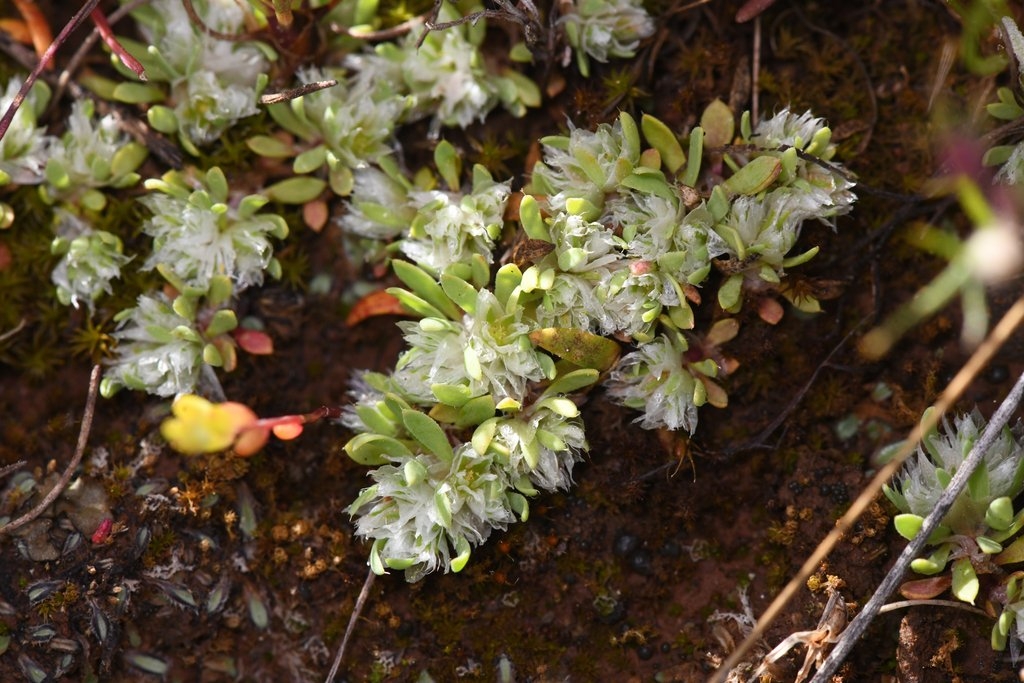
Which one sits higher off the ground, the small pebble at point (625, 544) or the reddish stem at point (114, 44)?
the reddish stem at point (114, 44)

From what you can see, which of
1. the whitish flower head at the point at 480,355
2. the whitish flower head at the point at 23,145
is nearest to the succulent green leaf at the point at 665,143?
the whitish flower head at the point at 480,355

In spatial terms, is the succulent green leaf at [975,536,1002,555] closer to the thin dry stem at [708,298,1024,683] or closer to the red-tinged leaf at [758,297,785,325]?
the thin dry stem at [708,298,1024,683]

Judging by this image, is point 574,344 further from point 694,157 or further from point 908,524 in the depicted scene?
point 908,524

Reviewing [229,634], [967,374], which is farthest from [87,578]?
[967,374]

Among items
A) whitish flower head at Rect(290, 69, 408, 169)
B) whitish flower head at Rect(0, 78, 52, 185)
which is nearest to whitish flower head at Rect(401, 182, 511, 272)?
whitish flower head at Rect(290, 69, 408, 169)

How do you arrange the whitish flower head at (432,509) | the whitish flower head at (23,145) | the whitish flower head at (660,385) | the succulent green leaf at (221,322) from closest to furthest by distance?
the whitish flower head at (432,509)
the whitish flower head at (660,385)
the succulent green leaf at (221,322)
the whitish flower head at (23,145)

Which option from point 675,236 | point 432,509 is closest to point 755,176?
point 675,236

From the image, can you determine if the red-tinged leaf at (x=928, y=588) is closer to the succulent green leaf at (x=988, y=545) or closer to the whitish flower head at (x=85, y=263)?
the succulent green leaf at (x=988, y=545)
